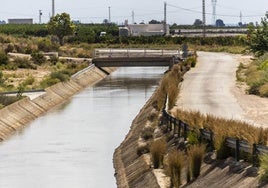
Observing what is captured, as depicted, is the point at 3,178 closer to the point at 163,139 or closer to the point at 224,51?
the point at 163,139

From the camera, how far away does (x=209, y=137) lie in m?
27.2

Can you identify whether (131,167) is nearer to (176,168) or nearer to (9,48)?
(176,168)

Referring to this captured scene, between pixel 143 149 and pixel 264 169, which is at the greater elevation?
pixel 264 169

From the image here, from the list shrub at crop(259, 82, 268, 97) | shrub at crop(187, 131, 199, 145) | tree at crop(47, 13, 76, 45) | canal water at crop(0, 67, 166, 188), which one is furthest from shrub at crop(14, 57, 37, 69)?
shrub at crop(187, 131, 199, 145)

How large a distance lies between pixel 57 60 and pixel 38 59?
2639 mm

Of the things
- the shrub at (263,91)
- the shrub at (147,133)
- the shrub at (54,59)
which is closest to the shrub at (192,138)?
the shrub at (147,133)

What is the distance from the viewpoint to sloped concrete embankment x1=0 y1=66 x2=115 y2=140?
1934 inches

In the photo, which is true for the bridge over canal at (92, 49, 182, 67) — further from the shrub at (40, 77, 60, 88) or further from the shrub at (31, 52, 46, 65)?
the shrub at (40, 77, 60, 88)

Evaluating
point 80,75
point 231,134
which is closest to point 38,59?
point 80,75

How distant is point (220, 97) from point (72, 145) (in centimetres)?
1111

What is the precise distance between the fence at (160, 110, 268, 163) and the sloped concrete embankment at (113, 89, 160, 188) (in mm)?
1626

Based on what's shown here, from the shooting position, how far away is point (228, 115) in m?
38.2

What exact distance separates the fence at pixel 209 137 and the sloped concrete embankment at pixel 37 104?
13.3 metres

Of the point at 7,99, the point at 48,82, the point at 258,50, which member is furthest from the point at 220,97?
the point at 258,50
